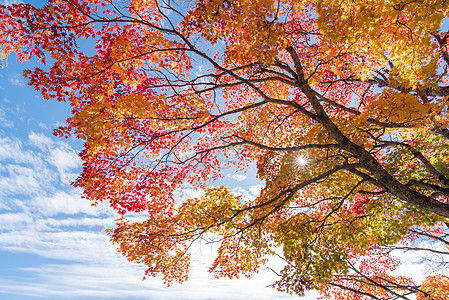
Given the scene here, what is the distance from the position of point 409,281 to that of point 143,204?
12108 mm

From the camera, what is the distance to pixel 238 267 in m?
7.77

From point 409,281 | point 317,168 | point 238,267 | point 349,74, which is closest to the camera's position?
point 317,168

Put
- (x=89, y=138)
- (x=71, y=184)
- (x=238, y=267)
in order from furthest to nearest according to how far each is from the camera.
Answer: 1. (x=238, y=267)
2. (x=71, y=184)
3. (x=89, y=138)

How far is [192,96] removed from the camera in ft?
21.3

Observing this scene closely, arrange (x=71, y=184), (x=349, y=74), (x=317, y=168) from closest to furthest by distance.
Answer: (x=71, y=184) → (x=317, y=168) → (x=349, y=74)

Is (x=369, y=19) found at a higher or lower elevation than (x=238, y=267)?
higher

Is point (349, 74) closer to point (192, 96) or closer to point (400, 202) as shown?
point (400, 202)

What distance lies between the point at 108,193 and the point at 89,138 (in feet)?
6.92

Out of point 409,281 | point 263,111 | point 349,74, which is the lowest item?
→ point 409,281

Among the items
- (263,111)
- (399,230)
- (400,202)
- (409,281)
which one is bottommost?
(409,281)

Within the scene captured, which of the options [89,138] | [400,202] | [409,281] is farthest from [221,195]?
[409,281]

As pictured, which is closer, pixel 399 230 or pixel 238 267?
pixel 399 230

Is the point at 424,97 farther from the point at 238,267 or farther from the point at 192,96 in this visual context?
the point at 238,267

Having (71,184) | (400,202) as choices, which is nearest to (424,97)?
(400,202)
